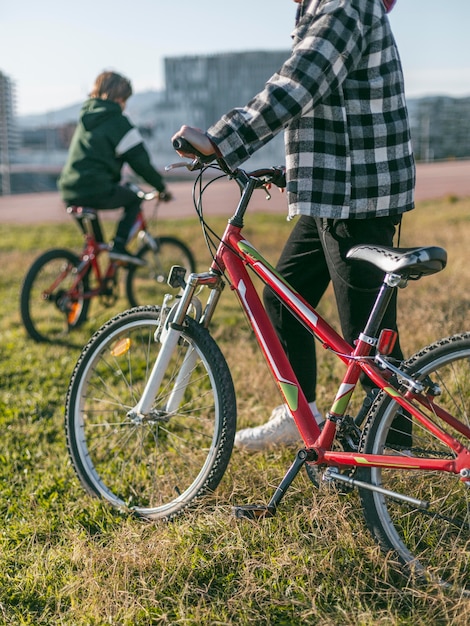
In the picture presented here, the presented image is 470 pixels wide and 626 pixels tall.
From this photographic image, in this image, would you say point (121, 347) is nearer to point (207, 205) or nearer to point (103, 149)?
point (103, 149)

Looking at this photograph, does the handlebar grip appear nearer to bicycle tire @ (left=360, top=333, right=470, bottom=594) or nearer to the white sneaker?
bicycle tire @ (left=360, top=333, right=470, bottom=594)

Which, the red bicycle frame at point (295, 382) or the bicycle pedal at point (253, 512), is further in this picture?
the bicycle pedal at point (253, 512)

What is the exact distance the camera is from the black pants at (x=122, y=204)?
6082 millimetres

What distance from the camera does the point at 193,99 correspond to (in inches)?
5320

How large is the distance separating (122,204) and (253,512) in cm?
398

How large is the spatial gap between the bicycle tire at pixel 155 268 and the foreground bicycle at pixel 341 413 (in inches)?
136

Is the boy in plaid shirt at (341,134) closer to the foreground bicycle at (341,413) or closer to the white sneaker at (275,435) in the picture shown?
the foreground bicycle at (341,413)

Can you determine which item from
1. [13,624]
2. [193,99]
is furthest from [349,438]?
[193,99]

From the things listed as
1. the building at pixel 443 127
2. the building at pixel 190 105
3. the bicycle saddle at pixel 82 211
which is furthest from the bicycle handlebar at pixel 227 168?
the building at pixel 190 105

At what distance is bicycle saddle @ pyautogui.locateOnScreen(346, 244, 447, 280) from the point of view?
237 cm

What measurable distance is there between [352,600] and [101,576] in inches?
33.4

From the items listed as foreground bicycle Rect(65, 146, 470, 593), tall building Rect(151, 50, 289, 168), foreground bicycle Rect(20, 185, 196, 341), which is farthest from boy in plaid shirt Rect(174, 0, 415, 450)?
tall building Rect(151, 50, 289, 168)

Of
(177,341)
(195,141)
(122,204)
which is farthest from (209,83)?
(195,141)

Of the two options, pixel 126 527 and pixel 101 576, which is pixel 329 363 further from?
pixel 101 576
